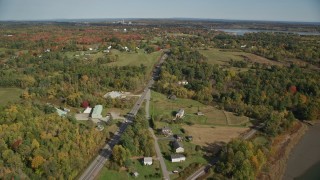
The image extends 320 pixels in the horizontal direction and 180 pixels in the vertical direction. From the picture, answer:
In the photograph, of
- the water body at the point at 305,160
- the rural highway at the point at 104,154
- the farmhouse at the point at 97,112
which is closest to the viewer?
the rural highway at the point at 104,154

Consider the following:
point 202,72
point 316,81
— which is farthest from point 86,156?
point 316,81

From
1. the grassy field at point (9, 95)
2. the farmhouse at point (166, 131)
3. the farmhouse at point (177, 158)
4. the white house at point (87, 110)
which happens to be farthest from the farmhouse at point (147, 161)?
the grassy field at point (9, 95)

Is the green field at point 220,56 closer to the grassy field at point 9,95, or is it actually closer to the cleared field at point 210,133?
the cleared field at point 210,133

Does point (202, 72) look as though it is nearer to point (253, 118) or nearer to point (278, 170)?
point (253, 118)

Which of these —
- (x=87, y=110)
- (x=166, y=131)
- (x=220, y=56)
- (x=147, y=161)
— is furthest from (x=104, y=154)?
(x=220, y=56)

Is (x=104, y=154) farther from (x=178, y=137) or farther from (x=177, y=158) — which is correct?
(x=178, y=137)

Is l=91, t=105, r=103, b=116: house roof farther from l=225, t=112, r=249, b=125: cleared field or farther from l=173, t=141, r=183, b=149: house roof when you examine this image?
l=225, t=112, r=249, b=125: cleared field

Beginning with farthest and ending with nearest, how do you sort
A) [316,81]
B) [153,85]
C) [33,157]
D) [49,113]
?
[153,85], [316,81], [49,113], [33,157]
